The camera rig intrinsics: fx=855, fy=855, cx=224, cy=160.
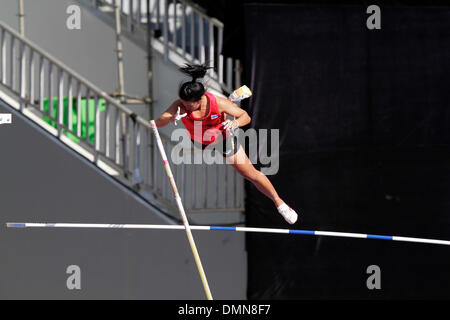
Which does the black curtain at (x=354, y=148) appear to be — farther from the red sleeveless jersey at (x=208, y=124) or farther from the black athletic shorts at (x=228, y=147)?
the red sleeveless jersey at (x=208, y=124)

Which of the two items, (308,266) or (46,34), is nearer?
(308,266)

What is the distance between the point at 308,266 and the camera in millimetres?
8516

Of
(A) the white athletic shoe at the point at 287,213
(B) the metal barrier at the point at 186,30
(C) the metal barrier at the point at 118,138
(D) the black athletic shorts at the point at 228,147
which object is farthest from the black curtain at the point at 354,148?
(D) the black athletic shorts at the point at 228,147

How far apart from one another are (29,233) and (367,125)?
11.8 feet

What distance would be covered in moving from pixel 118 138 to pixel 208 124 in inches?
92.8

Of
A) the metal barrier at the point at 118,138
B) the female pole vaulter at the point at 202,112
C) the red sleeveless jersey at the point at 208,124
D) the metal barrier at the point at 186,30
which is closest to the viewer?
the female pole vaulter at the point at 202,112

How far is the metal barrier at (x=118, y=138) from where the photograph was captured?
8562 millimetres

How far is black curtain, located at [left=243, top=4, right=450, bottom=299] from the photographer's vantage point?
8359 mm

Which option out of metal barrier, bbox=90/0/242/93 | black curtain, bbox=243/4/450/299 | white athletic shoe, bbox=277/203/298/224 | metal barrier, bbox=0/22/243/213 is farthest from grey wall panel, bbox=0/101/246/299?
white athletic shoe, bbox=277/203/298/224

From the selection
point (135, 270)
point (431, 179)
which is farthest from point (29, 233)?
point (431, 179)

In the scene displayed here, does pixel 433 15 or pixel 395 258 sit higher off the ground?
pixel 433 15

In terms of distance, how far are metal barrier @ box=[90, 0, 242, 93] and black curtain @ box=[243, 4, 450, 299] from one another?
960 mm

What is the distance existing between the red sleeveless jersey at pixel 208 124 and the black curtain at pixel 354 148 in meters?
1.80
